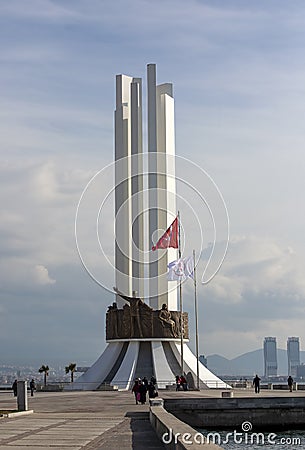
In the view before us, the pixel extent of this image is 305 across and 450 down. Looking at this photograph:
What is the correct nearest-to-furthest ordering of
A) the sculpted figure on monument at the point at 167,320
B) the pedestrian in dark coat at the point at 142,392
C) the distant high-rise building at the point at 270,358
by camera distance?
the pedestrian in dark coat at the point at 142,392 → the sculpted figure on monument at the point at 167,320 → the distant high-rise building at the point at 270,358

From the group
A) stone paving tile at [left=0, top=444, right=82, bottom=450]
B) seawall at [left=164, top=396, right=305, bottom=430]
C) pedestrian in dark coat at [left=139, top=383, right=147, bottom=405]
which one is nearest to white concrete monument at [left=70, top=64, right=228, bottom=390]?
pedestrian in dark coat at [left=139, top=383, right=147, bottom=405]

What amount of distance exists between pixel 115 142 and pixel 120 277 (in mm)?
8738

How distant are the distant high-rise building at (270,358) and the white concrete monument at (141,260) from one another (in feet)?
303

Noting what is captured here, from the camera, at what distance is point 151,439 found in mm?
15492

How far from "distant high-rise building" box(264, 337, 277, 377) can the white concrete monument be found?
92486 mm

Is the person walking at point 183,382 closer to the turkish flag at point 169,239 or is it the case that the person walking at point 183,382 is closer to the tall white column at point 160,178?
the turkish flag at point 169,239

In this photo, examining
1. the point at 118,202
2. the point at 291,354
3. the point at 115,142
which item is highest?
the point at 115,142

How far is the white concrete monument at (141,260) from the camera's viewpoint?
47.9 metres

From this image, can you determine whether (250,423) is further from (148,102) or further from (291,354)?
(291,354)

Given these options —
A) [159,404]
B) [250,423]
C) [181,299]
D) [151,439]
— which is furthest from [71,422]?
[181,299]

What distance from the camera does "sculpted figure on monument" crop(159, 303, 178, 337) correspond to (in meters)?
47.9

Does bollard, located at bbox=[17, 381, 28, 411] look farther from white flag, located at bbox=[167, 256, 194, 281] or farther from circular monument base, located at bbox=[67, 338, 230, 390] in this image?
circular monument base, located at bbox=[67, 338, 230, 390]

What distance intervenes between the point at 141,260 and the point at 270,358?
94.5 metres

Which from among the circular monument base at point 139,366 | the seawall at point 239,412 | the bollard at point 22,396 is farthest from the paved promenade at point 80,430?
the circular monument base at point 139,366
